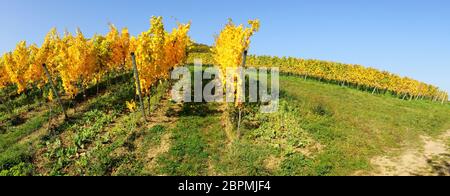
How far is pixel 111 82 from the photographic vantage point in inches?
1661

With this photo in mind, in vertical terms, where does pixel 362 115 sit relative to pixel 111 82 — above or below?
below

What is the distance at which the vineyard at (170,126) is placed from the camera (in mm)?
22172

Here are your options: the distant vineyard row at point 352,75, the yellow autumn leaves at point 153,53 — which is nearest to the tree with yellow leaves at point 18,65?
the yellow autumn leaves at point 153,53

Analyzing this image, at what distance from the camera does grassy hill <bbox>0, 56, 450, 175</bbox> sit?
71.2 ft

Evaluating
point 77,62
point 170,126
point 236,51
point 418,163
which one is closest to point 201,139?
point 170,126

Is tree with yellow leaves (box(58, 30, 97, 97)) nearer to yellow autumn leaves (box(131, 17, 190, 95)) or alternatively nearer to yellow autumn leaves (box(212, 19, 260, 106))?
yellow autumn leaves (box(131, 17, 190, 95))

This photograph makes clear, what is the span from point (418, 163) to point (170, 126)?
17.7 meters

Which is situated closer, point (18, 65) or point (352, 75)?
point (18, 65)

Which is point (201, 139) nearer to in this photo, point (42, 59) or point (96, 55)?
point (96, 55)

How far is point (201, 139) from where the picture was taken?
25.3 meters

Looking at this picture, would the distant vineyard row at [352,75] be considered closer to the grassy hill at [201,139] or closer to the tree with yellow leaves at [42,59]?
the tree with yellow leaves at [42,59]
